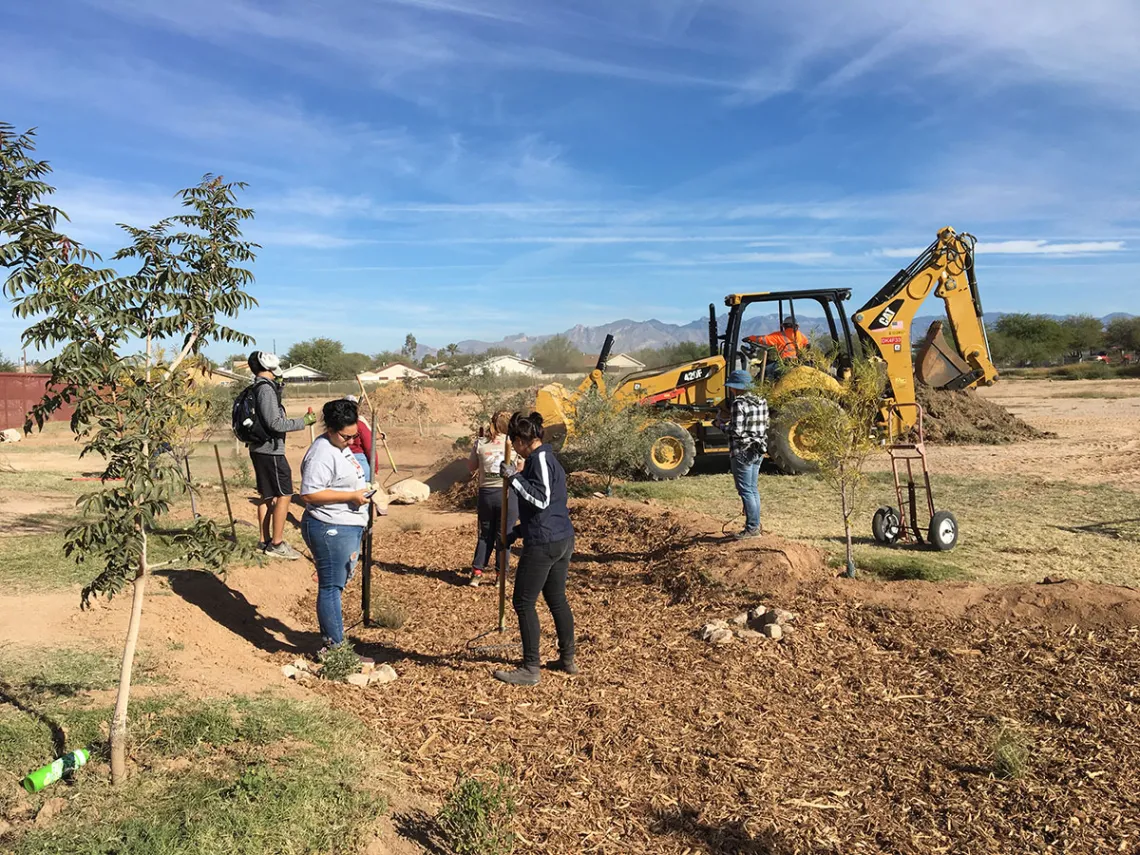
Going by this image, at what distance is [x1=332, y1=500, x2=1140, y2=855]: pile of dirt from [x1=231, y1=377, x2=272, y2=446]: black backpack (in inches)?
83.5

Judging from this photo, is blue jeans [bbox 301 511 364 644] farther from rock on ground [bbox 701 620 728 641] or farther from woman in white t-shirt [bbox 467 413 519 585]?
rock on ground [bbox 701 620 728 641]

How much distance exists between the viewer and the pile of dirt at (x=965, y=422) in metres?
18.3

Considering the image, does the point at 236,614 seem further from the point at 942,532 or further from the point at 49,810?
the point at 942,532

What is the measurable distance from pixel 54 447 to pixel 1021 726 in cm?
2430

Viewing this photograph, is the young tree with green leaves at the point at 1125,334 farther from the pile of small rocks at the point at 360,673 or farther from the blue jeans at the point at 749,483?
the pile of small rocks at the point at 360,673

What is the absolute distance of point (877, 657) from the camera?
221 inches

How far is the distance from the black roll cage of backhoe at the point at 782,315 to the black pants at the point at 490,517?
761cm

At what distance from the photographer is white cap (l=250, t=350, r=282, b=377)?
703 cm

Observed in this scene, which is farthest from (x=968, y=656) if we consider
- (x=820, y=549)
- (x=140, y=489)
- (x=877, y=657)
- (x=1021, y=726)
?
(x=140, y=489)

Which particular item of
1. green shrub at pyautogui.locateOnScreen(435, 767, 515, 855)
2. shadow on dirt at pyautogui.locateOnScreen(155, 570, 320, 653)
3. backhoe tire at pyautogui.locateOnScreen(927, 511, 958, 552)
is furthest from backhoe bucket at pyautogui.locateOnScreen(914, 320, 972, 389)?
green shrub at pyautogui.locateOnScreen(435, 767, 515, 855)

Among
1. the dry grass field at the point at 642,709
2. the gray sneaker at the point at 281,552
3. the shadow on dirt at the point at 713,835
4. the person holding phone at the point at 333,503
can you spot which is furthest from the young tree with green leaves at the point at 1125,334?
the shadow on dirt at the point at 713,835

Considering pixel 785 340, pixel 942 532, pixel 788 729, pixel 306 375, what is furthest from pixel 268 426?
pixel 306 375

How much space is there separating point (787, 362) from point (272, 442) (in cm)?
871

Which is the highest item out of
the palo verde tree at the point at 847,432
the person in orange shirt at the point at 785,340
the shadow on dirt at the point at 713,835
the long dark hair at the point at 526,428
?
the person in orange shirt at the point at 785,340
